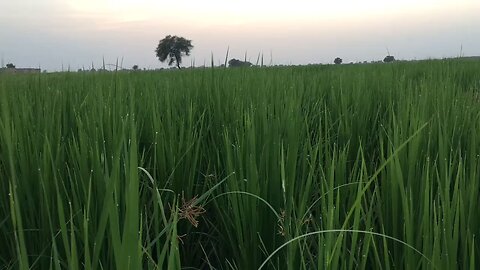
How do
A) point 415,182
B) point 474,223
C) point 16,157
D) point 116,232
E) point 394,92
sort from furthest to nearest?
point 394,92
point 16,157
point 415,182
point 474,223
point 116,232

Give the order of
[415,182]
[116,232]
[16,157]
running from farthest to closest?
[16,157], [415,182], [116,232]

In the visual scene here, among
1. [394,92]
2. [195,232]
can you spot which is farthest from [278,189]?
[394,92]

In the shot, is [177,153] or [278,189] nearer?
[278,189]

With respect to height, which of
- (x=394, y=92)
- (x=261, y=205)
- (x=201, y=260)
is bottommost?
(x=201, y=260)

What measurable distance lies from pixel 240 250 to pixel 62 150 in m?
0.41

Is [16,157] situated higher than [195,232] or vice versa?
[16,157]

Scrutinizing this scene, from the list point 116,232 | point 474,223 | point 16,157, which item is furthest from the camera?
point 16,157

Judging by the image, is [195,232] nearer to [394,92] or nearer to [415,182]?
[415,182]

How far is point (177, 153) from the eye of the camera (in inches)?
37.4

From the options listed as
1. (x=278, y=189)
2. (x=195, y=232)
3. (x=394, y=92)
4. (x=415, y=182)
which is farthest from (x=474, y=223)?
(x=394, y=92)

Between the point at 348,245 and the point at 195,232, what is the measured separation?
25cm

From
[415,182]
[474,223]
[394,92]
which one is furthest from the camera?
[394,92]

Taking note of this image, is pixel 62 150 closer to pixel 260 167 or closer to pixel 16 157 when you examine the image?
pixel 16 157

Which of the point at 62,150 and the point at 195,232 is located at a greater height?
the point at 62,150
